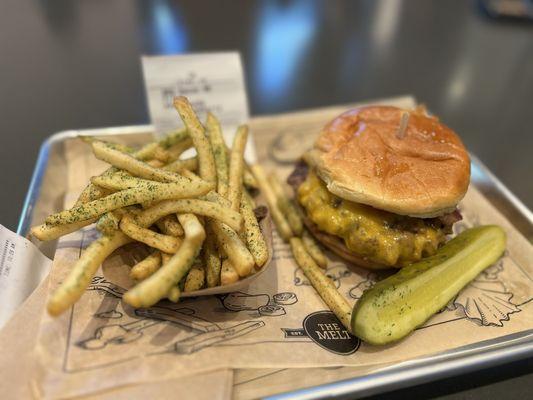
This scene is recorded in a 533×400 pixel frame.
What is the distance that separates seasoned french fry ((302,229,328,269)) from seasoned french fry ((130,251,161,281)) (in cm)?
83

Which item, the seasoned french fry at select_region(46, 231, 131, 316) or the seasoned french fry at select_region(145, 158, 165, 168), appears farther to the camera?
the seasoned french fry at select_region(145, 158, 165, 168)

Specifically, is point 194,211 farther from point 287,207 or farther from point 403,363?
point 403,363

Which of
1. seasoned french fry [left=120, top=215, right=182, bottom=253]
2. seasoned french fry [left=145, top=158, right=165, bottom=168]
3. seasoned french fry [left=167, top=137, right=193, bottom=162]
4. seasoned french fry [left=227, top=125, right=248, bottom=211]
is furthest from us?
seasoned french fry [left=167, top=137, right=193, bottom=162]

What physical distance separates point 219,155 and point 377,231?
0.83 metres

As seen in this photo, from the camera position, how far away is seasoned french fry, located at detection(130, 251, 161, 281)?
4.86 ft

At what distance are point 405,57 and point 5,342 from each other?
14.2 feet

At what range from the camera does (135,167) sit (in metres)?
1.63

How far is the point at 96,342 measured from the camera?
4.97 ft

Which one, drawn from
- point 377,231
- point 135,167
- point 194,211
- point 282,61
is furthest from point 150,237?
point 282,61

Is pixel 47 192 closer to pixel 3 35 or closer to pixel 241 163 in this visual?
pixel 241 163

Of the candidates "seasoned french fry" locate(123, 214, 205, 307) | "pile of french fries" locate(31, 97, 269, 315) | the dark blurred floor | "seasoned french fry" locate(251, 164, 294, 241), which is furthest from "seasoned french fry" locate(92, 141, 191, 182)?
the dark blurred floor

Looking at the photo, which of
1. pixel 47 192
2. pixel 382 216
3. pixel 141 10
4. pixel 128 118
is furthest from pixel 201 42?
pixel 382 216

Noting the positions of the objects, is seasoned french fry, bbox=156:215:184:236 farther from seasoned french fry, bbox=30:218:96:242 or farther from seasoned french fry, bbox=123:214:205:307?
seasoned french fry, bbox=30:218:96:242

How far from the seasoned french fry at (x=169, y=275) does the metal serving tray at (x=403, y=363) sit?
1.84 ft
